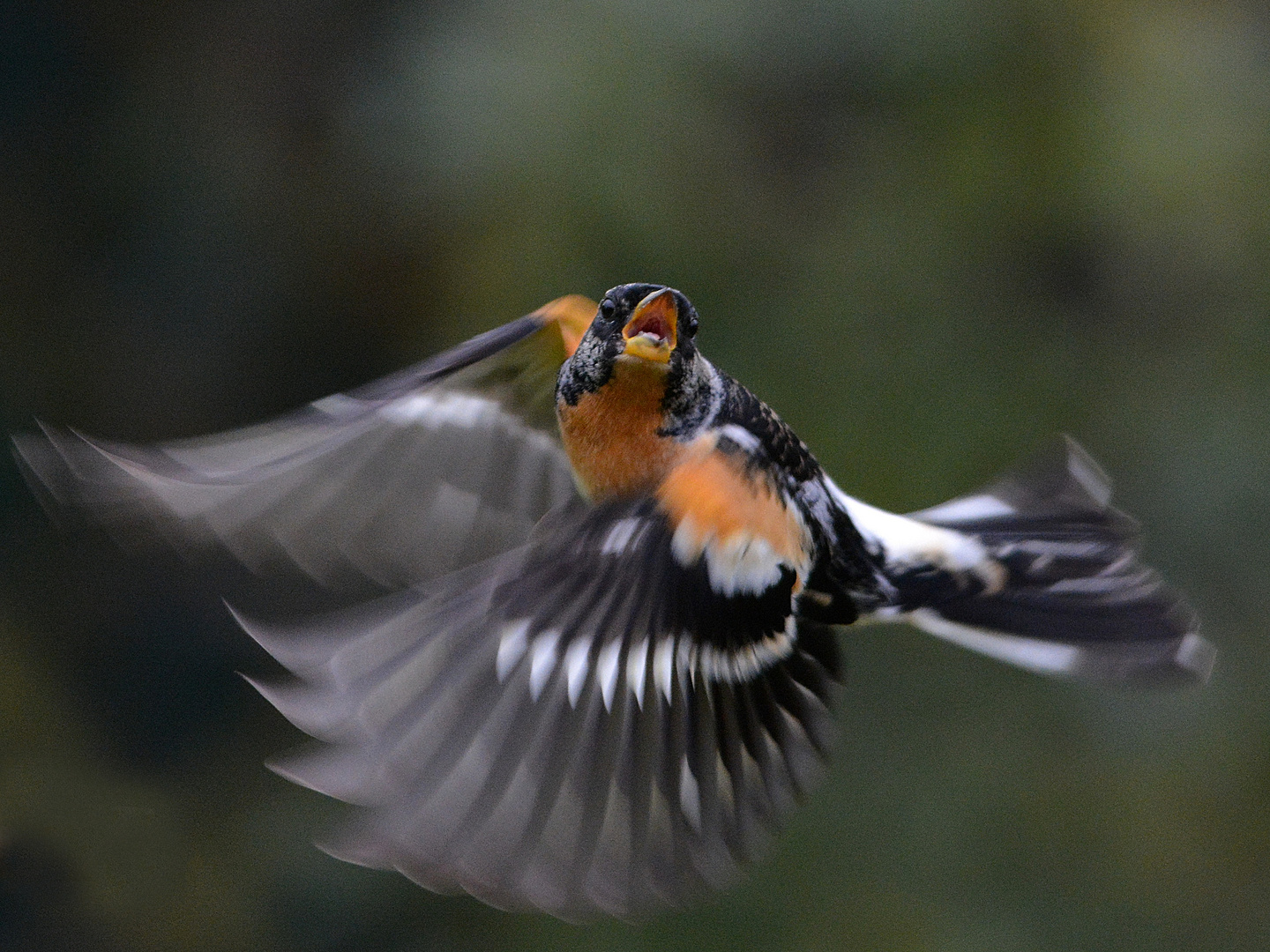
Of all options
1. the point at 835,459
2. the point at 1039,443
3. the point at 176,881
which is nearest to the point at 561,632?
the point at 835,459

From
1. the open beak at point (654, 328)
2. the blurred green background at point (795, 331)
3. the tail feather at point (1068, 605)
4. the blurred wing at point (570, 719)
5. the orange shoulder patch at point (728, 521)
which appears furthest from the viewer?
the blurred green background at point (795, 331)

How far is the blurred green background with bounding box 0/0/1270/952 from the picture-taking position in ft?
11.4

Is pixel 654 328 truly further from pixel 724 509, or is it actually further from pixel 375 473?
pixel 375 473

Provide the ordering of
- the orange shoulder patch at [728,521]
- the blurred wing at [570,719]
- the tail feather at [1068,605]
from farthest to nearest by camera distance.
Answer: the tail feather at [1068,605] → the orange shoulder patch at [728,521] → the blurred wing at [570,719]

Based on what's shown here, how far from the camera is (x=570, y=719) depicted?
65.5 inches

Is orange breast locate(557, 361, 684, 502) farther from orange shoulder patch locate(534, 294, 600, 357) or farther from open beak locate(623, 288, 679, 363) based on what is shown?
orange shoulder patch locate(534, 294, 600, 357)

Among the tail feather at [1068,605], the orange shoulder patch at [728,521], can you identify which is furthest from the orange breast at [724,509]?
the tail feather at [1068,605]

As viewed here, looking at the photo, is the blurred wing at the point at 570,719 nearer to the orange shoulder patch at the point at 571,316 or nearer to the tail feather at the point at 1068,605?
the tail feather at the point at 1068,605

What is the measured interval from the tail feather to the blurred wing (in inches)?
15.7

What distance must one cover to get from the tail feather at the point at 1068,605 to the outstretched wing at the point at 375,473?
0.75m

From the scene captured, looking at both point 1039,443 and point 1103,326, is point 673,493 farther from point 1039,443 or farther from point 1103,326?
point 1103,326

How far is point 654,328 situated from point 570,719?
26.5 inches

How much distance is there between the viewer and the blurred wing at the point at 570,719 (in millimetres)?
1483

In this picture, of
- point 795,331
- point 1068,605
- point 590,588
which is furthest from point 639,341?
point 795,331
